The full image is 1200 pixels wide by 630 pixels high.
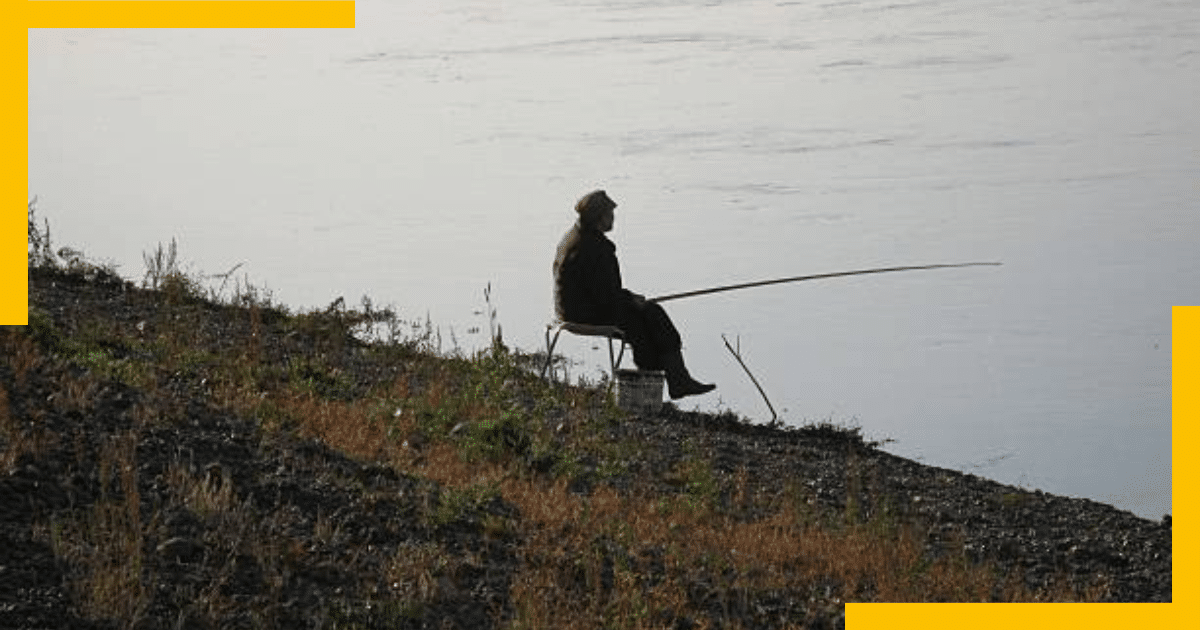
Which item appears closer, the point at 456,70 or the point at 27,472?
the point at 27,472

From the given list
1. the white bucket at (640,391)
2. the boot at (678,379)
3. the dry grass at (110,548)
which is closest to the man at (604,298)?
the boot at (678,379)

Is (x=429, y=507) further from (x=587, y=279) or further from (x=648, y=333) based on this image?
(x=648, y=333)

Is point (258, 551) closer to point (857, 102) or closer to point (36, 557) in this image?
point (36, 557)

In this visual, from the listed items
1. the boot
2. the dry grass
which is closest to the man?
the boot

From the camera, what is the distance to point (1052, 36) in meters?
25.3

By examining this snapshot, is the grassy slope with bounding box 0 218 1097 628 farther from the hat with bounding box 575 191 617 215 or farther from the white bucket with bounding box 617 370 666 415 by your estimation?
the hat with bounding box 575 191 617 215

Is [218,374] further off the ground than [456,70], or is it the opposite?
[456,70]

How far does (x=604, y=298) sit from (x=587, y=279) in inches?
5.8

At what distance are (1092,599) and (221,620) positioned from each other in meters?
3.59

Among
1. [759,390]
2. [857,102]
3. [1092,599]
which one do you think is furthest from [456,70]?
[1092,599]

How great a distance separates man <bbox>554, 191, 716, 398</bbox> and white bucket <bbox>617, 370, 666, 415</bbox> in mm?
339

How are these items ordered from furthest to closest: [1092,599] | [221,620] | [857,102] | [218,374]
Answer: [857,102]
[218,374]
[1092,599]
[221,620]

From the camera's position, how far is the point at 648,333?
1378 centimetres

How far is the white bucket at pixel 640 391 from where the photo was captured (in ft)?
43.7
